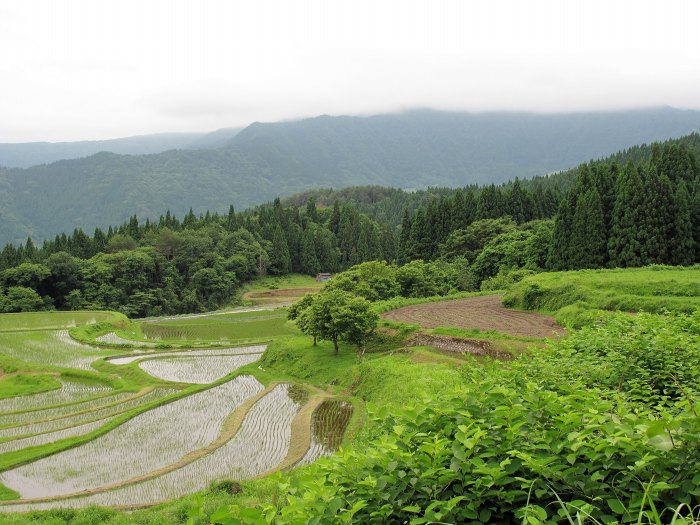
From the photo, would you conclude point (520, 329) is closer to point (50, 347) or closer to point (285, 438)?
point (285, 438)

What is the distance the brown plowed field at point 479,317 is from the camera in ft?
88.1

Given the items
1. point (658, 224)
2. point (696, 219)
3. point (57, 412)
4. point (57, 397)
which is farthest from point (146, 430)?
point (696, 219)

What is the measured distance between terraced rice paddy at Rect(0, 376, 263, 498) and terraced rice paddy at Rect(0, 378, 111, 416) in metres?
6.56

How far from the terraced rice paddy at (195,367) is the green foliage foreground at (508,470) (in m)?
29.3

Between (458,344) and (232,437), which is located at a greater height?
(458,344)

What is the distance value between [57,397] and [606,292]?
30209 millimetres

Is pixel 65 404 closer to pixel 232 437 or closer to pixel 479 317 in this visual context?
pixel 232 437

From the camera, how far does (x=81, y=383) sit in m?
32.0

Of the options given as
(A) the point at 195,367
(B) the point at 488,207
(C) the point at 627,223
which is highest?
(B) the point at 488,207

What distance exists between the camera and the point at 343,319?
1121 inches

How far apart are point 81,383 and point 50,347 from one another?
11.4 m

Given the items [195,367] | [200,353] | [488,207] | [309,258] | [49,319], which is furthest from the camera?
[309,258]

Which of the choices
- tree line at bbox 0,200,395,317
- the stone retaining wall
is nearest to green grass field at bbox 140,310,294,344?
tree line at bbox 0,200,395,317

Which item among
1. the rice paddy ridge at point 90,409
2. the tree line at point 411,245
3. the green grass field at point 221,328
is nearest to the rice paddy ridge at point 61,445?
the rice paddy ridge at point 90,409
